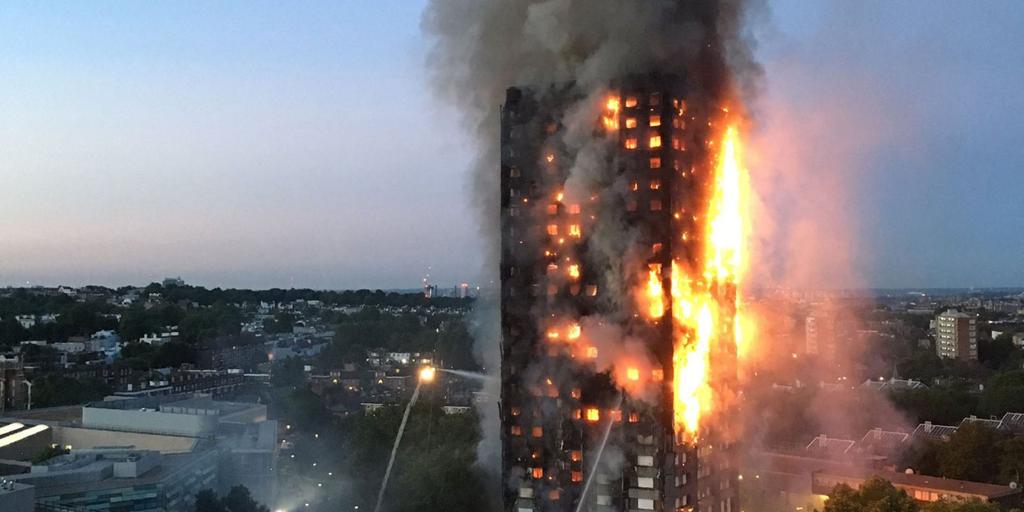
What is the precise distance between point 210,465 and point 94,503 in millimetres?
7904

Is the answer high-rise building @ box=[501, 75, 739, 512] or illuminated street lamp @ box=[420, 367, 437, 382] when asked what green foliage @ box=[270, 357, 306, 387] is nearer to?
illuminated street lamp @ box=[420, 367, 437, 382]

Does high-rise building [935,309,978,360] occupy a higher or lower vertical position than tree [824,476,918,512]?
higher

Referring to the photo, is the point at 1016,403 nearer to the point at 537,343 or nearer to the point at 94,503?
the point at 537,343

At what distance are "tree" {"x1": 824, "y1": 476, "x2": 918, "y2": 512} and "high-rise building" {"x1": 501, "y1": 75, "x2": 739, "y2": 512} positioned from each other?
6615 mm

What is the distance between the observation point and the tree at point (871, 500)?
37.2 meters

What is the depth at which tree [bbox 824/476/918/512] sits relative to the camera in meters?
37.2

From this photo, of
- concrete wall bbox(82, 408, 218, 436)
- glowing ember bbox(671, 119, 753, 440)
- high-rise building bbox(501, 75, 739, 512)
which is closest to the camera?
high-rise building bbox(501, 75, 739, 512)

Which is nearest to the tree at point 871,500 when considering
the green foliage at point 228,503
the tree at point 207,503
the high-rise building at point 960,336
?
the green foliage at point 228,503

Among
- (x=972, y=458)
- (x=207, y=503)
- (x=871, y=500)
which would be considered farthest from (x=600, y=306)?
(x=972, y=458)

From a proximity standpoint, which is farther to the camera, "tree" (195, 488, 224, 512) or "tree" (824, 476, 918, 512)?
"tree" (195, 488, 224, 512)

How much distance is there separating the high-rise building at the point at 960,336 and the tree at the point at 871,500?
8416 centimetres

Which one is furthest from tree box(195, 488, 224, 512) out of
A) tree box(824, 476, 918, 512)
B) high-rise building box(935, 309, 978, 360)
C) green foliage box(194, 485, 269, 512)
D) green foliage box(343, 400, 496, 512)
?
high-rise building box(935, 309, 978, 360)

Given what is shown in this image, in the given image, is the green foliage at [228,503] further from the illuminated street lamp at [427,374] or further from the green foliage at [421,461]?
the illuminated street lamp at [427,374]

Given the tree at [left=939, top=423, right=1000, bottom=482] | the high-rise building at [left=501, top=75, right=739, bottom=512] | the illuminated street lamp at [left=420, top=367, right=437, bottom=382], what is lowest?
the tree at [left=939, top=423, right=1000, bottom=482]
